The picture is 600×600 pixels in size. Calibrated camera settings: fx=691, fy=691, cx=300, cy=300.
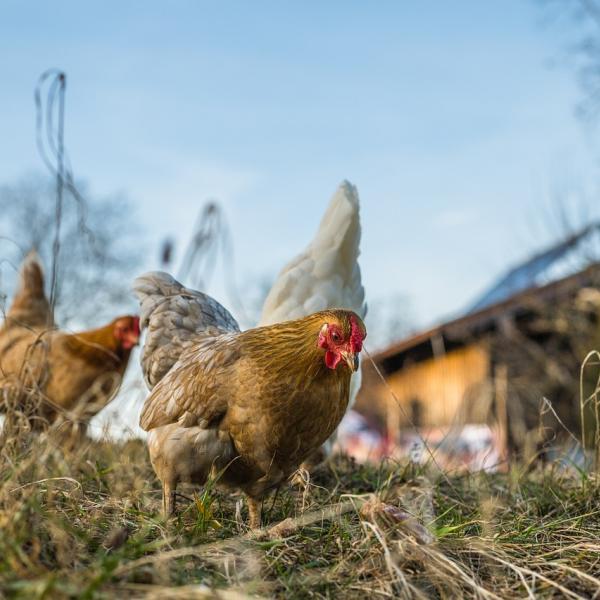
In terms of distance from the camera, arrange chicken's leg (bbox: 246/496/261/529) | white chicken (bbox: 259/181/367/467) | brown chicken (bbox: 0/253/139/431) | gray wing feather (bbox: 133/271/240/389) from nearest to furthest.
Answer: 1. chicken's leg (bbox: 246/496/261/529)
2. gray wing feather (bbox: 133/271/240/389)
3. white chicken (bbox: 259/181/367/467)
4. brown chicken (bbox: 0/253/139/431)

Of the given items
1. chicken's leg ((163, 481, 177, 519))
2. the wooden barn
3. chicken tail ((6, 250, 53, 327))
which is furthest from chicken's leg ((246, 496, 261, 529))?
the wooden barn

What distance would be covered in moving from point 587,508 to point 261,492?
134 cm

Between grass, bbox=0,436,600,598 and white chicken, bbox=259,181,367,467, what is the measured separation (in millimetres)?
1507

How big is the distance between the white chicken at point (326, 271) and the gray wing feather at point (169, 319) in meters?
0.51

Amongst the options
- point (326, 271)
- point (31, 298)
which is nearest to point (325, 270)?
point (326, 271)

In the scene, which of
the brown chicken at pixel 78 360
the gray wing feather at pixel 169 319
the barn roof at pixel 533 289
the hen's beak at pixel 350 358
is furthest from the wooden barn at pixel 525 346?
the hen's beak at pixel 350 358

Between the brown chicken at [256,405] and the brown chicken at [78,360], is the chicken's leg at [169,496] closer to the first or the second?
the brown chicken at [256,405]

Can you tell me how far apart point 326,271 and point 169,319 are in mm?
1181

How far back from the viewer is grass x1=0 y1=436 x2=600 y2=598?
1.50 metres

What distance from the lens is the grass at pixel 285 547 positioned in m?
1.50

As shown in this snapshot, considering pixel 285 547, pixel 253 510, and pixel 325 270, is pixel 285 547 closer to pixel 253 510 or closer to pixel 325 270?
pixel 253 510

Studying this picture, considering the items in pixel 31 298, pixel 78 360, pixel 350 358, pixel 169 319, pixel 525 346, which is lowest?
pixel 525 346

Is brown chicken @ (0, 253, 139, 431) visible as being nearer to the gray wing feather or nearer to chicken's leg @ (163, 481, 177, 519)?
the gray wing feather

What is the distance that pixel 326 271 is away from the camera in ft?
14.2
